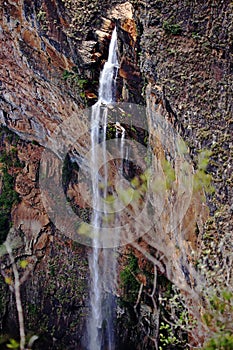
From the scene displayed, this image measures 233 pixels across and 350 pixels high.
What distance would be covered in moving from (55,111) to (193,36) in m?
3.61

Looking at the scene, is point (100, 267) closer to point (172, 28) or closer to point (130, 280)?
point (130, 280)

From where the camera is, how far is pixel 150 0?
4641 mm

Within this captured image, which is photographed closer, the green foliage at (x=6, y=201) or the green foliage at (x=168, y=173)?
the green foliage at (x=168, y=173)

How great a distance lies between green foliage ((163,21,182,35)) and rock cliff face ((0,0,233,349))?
0.01 meters

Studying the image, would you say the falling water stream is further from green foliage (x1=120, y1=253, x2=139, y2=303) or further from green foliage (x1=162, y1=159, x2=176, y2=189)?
green foliage (x1=162, y1=159, x2=176, y2=189)

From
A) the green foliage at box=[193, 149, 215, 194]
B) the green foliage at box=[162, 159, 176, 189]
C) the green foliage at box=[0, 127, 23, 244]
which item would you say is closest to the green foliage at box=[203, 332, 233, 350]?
the green foliage at box=[193, 149, 215, 194]

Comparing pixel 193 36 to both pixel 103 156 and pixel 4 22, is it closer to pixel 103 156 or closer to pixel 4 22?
pixel 103 156

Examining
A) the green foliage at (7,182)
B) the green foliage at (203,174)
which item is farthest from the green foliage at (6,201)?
the green foliage at (203,174)

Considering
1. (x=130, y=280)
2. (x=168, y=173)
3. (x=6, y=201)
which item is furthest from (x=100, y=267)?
(x=168, y=173)

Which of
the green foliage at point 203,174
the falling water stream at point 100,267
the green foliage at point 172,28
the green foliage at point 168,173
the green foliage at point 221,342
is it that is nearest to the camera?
the green foliage at point 221,342

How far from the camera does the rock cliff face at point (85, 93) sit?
4.10 metres

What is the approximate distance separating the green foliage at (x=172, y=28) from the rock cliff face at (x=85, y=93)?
0.01 meters

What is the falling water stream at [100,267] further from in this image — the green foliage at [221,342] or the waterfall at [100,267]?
the green foliage at [221,342]

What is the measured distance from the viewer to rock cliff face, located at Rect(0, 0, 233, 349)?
4.10 meters
